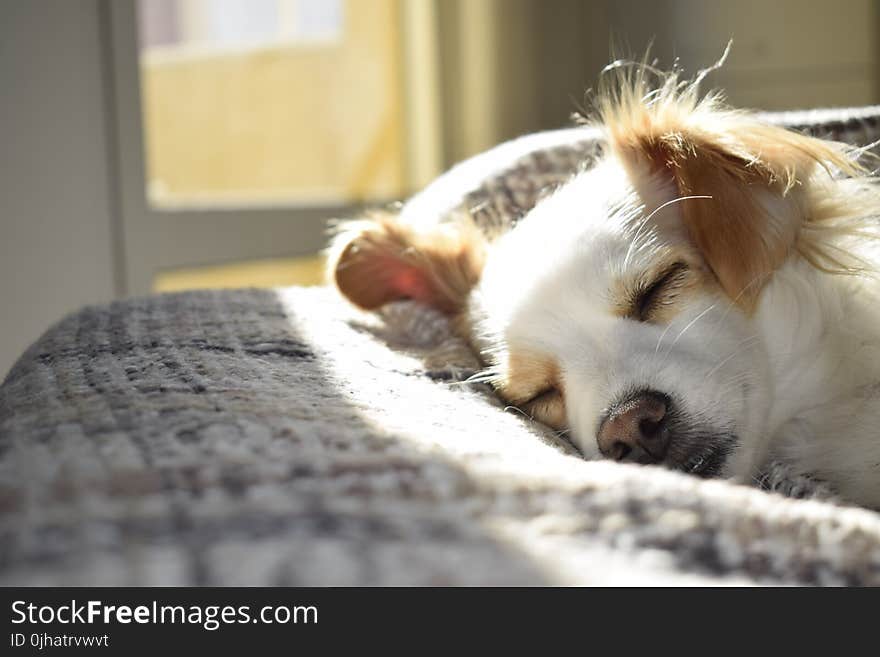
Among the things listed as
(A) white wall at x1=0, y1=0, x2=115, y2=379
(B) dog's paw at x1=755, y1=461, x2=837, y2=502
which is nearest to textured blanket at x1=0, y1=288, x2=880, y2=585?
(B) dog's paw at x1=755, y1=461, x2=837, y2=502

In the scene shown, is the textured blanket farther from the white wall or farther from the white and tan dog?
the white wall

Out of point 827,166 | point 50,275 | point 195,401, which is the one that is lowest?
point 50,275

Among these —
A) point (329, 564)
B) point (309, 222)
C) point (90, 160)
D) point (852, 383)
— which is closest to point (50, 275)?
point (90, 160)

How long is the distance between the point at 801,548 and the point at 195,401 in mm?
512

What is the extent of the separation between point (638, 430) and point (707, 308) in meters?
0.22

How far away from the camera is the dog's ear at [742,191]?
1.23 m

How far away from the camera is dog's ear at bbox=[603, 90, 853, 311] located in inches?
48.5

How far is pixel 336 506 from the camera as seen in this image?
58 cm

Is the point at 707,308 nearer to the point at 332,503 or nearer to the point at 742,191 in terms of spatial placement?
the point at 742,191

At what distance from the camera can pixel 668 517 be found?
0.62 meters

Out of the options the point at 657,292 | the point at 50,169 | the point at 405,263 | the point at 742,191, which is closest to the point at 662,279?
the point at 657,292

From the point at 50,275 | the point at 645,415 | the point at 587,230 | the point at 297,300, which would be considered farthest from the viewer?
the point at 50,275

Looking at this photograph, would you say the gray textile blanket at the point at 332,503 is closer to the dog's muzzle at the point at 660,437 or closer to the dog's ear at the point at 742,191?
the dog's muzzle at the point at 660,437
